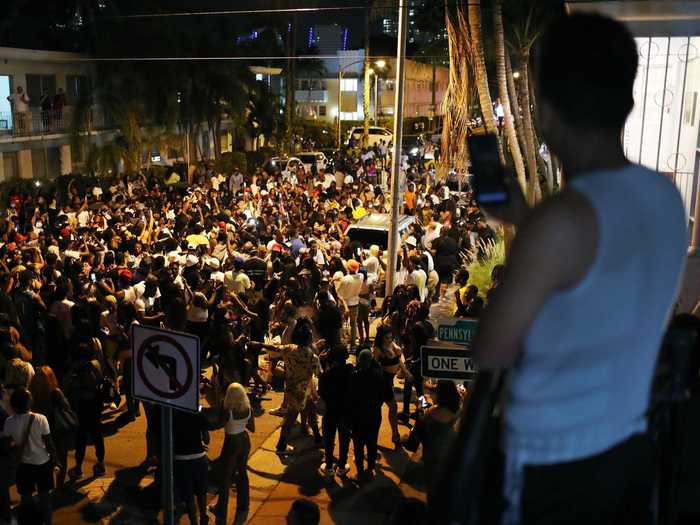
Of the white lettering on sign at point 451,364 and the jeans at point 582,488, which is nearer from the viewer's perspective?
the jeans at point 582,488

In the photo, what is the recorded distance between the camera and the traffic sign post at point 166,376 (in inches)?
189

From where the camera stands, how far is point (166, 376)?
5.01 metres

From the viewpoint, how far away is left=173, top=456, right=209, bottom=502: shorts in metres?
6.88

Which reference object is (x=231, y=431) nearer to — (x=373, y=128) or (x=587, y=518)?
(x=587, y=518)

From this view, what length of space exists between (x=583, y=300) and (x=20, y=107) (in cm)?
2919

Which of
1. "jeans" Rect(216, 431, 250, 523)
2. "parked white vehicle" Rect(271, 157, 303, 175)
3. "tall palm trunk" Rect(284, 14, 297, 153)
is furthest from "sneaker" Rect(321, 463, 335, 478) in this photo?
"tall palm trunk" Rect(284, 14, 297, 153)

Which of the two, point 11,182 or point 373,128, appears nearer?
point 11,182

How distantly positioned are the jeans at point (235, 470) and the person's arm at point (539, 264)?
6.04 meters

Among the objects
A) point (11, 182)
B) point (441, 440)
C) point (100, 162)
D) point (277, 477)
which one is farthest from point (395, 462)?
point (100, 162)

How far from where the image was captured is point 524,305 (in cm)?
147

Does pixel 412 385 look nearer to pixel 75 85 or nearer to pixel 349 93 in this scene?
pixel 75 85

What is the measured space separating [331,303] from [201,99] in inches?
918

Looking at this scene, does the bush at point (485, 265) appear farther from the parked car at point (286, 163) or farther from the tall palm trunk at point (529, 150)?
the parked car at point (286, 163)

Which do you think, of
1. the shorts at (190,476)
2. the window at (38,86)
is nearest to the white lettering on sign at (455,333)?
the shorts at (190,476)
